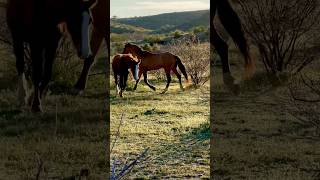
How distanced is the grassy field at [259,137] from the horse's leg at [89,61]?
4.63 feet

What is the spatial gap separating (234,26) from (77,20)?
172cm

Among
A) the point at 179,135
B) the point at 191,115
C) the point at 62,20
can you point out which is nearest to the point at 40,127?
the point at 62,20

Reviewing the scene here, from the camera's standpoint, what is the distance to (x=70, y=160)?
3.82 metres

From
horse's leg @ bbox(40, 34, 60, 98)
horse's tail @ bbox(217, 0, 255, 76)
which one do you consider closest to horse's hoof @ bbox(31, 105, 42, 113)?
horse's leg @ bbox(40, 34, 60, 98)

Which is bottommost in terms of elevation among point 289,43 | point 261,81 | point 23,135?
point 23,135

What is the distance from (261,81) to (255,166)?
4.79 ft

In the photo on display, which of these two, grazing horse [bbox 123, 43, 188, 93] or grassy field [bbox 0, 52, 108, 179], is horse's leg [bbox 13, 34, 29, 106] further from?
grazing horse [bbox 123, 43, 188, 93]

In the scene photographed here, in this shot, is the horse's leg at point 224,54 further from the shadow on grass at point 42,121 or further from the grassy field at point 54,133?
the shadow on grass at point 42,121

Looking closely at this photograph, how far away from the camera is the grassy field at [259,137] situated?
12.5 ft

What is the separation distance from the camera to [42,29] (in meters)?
4.19

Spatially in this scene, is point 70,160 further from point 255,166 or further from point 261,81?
point 261,81

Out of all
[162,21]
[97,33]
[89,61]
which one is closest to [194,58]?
[89,61]

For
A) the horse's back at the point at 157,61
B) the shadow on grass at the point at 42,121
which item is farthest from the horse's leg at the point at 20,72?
the horse's back at the point at 157,61

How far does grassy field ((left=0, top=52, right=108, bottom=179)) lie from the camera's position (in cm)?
370
